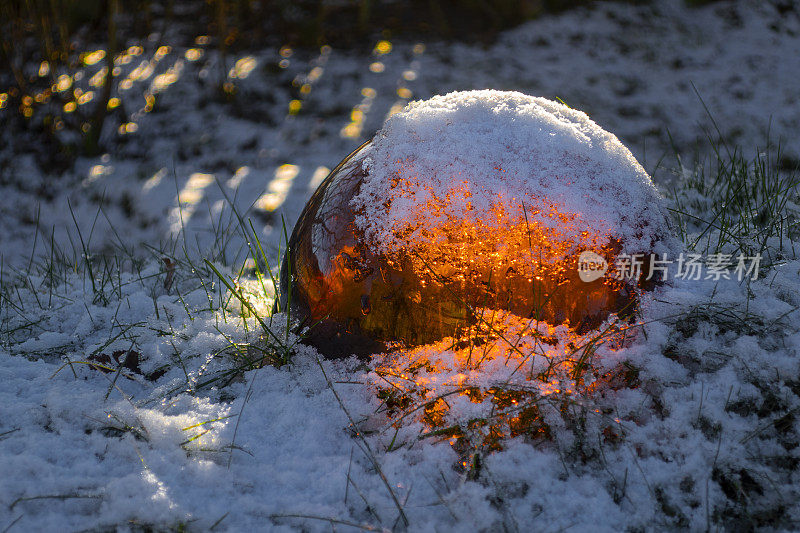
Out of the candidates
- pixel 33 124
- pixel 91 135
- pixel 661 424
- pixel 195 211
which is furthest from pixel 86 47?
pixel 661 424

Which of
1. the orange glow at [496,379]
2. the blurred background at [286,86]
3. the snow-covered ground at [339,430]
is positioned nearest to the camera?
the snow-covered ground at [339,430]

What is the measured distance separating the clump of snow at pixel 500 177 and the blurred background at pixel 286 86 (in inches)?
90.0

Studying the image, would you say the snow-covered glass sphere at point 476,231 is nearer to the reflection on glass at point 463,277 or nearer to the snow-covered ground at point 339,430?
the reflection on glass at point 463,277

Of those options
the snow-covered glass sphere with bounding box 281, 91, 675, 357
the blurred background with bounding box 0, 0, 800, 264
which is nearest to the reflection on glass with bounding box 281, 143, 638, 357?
the snow-covered glass sphere with bounding box 281, 91, 675, 357

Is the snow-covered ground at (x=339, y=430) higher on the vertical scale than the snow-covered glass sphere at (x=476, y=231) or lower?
lower

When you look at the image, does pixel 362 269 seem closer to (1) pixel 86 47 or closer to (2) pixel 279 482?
(2) pixel 279 482

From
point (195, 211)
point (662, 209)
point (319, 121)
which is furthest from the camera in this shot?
point (319, 121)

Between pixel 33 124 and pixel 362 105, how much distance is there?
330cm

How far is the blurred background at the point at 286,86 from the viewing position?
506cm

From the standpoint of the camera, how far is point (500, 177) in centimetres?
169

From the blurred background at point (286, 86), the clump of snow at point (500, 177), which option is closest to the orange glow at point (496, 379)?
the clump of snow at point (500, 177)

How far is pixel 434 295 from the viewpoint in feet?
5.50

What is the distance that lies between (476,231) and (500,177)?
0.57ft

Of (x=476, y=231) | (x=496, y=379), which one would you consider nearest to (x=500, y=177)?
(x=476, y=231)
